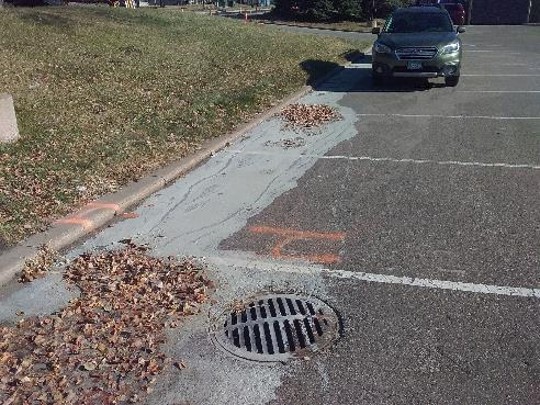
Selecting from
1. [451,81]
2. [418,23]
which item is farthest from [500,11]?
[451,81]

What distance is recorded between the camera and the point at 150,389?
131 inches

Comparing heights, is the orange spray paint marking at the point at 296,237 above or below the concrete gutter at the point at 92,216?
below

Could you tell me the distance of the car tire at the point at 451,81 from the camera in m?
13.2

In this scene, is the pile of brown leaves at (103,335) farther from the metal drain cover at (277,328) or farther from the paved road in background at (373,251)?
the metal drain cover at (277,328)

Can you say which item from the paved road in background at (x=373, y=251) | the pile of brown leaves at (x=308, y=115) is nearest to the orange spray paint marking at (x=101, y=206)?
the paved road in background at (x=373, y=251)

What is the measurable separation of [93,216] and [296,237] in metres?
1.93

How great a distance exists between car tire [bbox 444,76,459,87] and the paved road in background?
3778 millimetres

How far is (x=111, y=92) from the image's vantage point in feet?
34.0

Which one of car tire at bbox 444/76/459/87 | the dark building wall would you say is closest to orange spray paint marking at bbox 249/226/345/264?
car tire at bbox 444/76/459/87

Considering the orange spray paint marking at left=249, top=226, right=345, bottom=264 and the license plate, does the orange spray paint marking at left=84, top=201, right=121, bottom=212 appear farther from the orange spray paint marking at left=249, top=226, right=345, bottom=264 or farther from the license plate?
the license plate

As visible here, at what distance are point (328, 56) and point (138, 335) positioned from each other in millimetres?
14954

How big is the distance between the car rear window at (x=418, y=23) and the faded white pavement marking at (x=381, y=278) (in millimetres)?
10079

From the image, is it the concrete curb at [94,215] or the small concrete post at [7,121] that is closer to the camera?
the concrete curb at [94,215]

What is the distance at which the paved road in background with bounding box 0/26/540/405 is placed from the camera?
3412 mm
